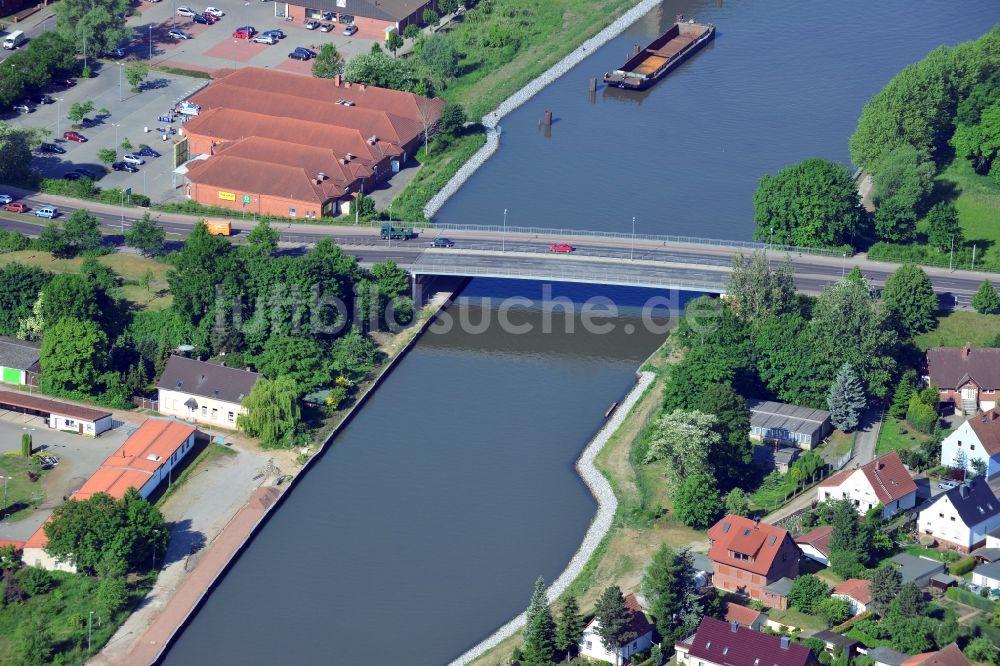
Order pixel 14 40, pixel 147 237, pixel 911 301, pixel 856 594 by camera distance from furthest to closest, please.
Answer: pixel 14 40 → pixel 147 237 → pixel 911 301 → pixel 856 594

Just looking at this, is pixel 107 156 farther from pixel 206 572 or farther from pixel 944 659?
pixel 944 659

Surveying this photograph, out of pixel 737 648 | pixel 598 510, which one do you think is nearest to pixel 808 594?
pixel 737 648

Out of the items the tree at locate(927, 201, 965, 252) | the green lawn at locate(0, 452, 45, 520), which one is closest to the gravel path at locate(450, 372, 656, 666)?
the tree at locate(927, 201, 965, 252)

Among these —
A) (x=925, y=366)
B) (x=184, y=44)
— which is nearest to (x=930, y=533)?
(x=925, y=366)

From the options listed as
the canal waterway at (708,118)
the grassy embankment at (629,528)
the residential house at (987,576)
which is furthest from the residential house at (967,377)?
the canal waterway at (708,118)

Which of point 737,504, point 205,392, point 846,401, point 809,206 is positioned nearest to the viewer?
point 737,504

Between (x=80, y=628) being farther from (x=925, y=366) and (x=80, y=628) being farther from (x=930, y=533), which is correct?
(x=925, y=366)

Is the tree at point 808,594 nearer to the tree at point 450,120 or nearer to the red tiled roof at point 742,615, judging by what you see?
the red tiled roof at point 742,615

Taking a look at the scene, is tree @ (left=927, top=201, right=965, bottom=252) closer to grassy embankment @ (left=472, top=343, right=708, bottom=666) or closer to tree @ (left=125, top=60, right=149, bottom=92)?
grassy embankment @ (left=472, top=343, right=708, bottom=666)
